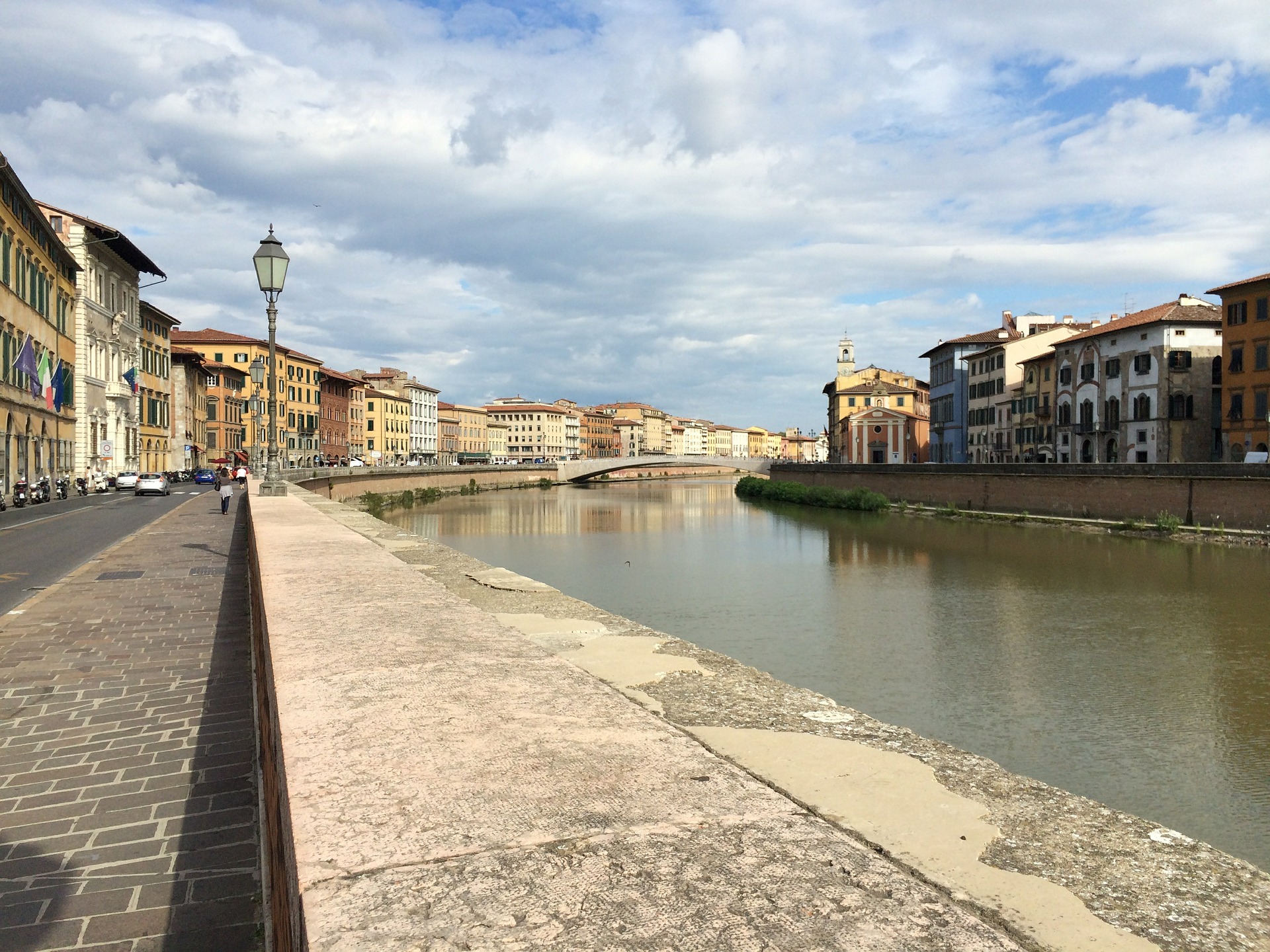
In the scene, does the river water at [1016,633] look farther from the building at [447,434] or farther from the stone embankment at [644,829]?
the building at [447,434]

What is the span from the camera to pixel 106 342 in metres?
47.9

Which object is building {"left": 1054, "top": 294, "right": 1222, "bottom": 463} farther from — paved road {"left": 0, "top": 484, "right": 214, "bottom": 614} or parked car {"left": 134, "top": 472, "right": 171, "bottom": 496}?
parked car {"left": 134, "top": 472, "right": 171, "bottom": 496}

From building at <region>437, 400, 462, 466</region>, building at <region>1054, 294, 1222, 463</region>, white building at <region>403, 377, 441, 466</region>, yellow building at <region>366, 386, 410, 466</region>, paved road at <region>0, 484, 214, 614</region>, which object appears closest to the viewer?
paved road at <region>0, 484, 214, 614</region>

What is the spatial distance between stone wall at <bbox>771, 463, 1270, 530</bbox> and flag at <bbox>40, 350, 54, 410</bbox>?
41149 millimetres

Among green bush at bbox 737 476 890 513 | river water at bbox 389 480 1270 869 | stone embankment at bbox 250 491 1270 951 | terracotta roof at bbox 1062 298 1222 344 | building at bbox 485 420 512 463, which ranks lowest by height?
river water at bbox 389 480 1270 869

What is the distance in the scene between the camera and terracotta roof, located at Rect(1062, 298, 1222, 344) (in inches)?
1806

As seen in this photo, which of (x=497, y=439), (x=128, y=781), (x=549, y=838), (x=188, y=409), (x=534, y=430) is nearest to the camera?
(x=549, y=838)

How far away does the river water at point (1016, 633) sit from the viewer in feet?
33.1

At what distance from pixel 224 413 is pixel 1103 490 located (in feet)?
221

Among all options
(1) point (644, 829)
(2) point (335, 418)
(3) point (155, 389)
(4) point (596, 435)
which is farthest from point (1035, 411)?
(4) point (596, 435)

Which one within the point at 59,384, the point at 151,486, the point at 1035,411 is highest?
the point at 59,384

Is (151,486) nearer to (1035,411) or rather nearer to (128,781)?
(128,781)

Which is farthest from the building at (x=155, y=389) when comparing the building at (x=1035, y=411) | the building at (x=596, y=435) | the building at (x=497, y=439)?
the building at (x=596, y=435)

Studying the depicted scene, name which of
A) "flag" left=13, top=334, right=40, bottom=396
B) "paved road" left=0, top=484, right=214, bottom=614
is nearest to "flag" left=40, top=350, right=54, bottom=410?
"flag" left=13, top=334, right=40, bottom=396
